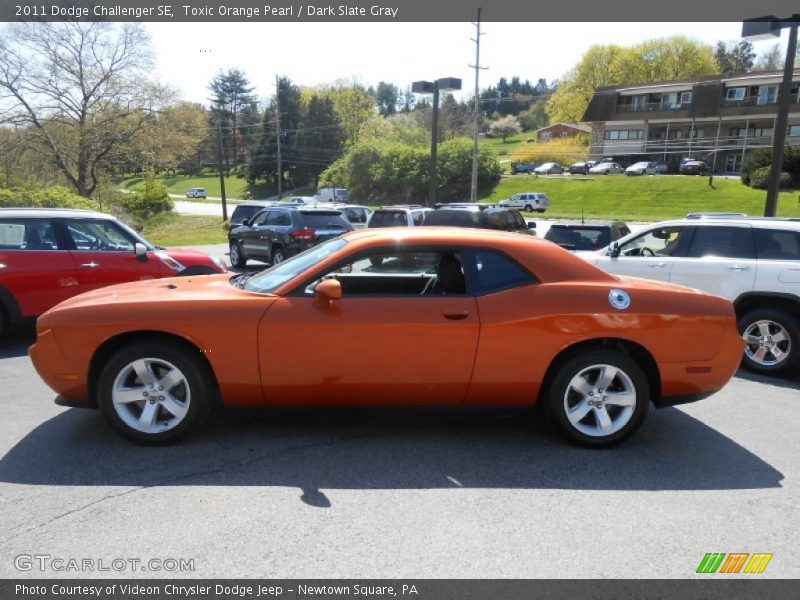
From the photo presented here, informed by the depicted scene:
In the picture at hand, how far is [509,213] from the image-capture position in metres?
13.2

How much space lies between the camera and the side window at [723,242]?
6.91 m

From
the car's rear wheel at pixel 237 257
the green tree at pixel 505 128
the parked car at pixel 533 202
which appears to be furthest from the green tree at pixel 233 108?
the car's rear wheel at pixel 237 257

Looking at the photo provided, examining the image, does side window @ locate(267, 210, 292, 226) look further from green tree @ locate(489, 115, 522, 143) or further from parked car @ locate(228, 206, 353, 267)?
green tree @ locate(489, 115, 522, 143)

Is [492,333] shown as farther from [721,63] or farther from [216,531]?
[721,63]

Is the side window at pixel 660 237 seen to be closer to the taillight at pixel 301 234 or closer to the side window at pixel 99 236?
the side window at pixel 99 236

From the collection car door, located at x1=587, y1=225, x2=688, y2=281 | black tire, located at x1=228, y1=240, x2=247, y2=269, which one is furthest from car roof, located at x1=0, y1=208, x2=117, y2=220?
black tire, located at x1=228, y1=240, x2=247, y2=269

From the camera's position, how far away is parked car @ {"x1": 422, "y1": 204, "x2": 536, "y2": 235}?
494 inches

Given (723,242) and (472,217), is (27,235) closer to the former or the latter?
(472,217)

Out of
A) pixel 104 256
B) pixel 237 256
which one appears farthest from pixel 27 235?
pixel 237 256

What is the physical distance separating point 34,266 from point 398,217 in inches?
323

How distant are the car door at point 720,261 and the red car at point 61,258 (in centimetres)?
657

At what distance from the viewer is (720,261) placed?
6.93 metres
